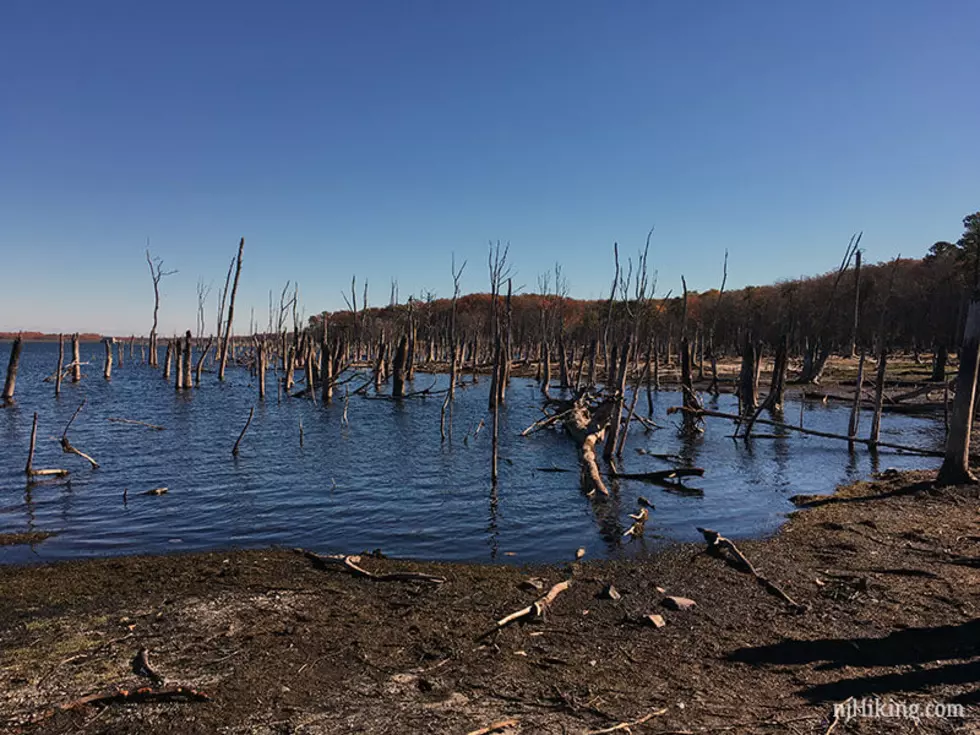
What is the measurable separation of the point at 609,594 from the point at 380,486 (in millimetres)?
9601

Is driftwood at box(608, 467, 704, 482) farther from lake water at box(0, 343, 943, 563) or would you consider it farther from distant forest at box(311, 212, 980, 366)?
distant forest at box(311, 212, 980, 366)

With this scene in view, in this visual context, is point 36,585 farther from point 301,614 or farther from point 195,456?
point 195,456

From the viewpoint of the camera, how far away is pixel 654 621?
738 centimetres

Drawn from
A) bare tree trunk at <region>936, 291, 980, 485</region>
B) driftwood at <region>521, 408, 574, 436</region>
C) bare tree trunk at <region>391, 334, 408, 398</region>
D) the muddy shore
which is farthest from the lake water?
bare tree trunk at <region>391, 334, 408, 398</region>

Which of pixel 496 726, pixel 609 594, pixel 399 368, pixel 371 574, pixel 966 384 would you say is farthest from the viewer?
pixel 399 368

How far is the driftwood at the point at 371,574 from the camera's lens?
350 inches

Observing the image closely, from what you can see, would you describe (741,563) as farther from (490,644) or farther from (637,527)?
(490,644)

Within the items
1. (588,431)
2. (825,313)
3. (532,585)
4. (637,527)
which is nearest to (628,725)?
(532,585)

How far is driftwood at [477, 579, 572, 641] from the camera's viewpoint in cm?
713

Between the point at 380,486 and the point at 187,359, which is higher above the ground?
the point at 187,359

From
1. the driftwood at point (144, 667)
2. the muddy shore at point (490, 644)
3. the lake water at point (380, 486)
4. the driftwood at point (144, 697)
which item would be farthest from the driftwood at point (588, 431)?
the driftwood at point (144, 697)

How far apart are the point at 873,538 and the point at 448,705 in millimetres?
8765

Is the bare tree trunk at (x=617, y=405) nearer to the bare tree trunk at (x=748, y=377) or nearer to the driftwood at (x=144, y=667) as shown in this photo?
the bare tree trunk at (x=748, y=377)

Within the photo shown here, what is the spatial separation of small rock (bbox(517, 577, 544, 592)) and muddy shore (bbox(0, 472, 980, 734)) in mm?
115
